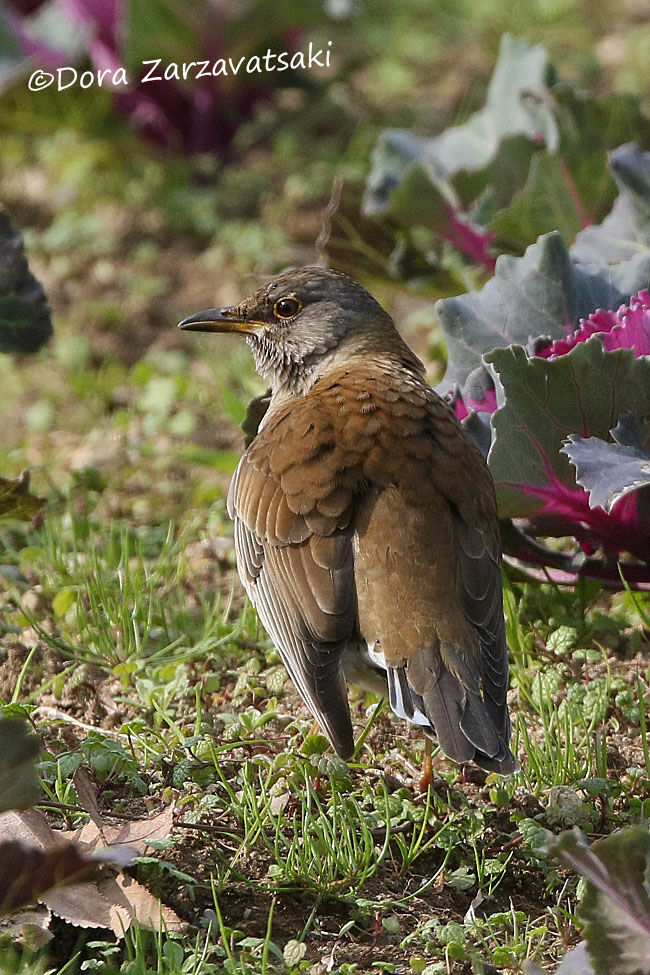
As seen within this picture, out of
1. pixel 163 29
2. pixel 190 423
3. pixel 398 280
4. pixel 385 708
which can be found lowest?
pixel 385 708

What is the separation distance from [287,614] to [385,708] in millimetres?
615

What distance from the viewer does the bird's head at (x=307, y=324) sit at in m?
4.56

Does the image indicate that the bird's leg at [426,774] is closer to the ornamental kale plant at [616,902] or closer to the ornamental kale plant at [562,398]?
the ornamental kale plant at [562,398]

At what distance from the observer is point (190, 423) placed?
19.3ft

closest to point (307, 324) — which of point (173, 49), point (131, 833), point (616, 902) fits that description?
point (131, 833)

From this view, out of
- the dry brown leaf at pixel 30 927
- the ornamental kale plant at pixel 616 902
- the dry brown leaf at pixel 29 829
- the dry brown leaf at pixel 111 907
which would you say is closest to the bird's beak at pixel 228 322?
the dry brown leaf at pixel 29 829

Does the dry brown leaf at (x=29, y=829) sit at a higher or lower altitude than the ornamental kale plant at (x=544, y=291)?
lower

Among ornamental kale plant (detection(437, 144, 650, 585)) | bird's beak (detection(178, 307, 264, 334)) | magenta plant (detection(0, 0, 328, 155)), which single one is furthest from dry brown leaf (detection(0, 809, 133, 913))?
magenta plant (detection(0, 0, 328, 155))

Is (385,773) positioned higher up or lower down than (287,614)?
lower down

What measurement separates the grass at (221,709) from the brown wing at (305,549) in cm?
31

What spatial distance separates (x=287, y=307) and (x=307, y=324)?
0.36ft

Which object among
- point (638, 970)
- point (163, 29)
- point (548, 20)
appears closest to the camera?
point (638, 970)

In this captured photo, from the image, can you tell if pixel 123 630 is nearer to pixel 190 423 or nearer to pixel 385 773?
pixel 385 773

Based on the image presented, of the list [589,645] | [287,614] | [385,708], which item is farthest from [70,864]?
[589,645]
